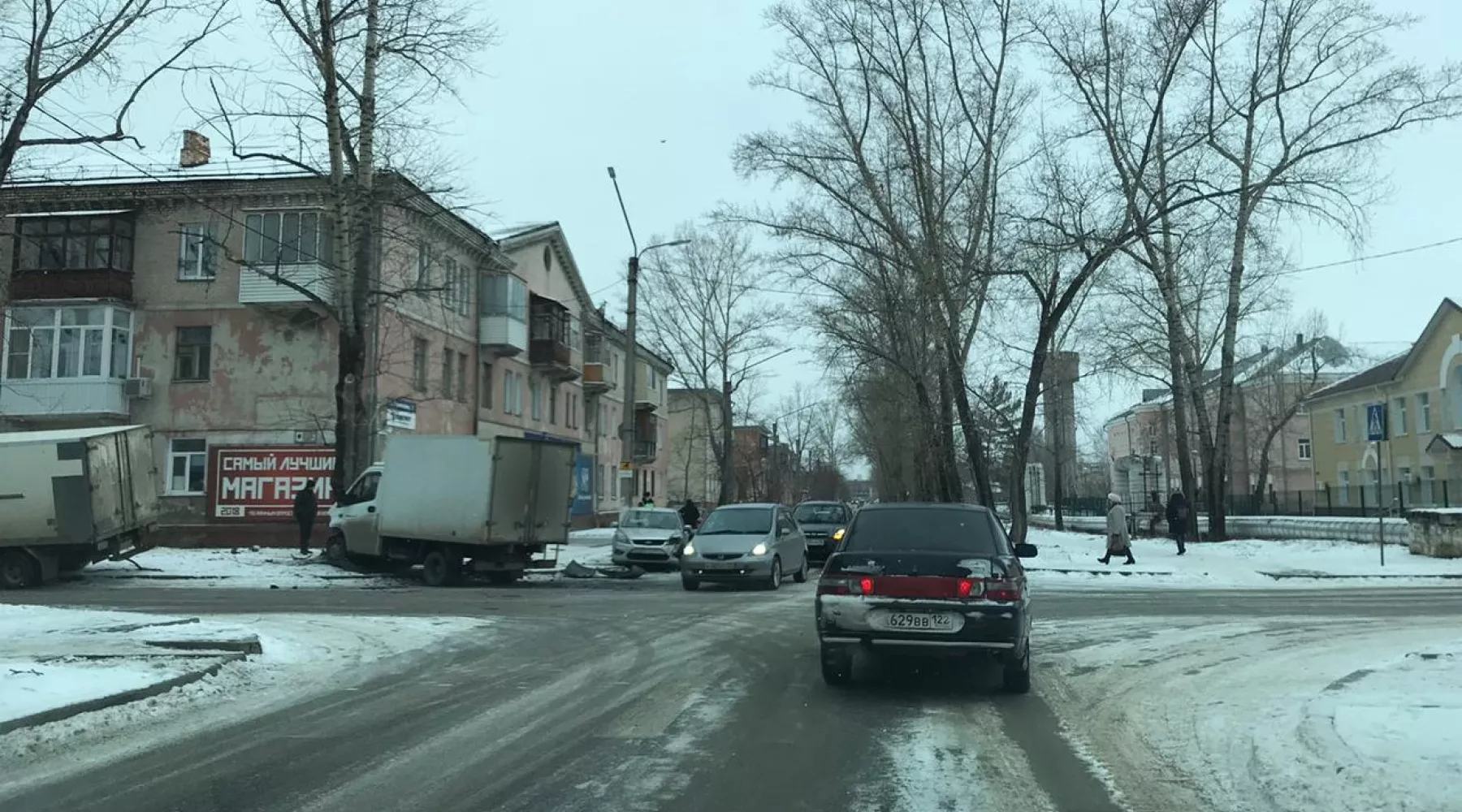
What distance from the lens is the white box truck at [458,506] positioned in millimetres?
21172

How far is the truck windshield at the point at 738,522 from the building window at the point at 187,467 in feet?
A: 61.1

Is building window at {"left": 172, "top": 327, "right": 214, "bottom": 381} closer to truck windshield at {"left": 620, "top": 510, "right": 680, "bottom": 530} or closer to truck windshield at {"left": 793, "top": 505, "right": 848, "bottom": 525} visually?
truck windshield at {"left": 620, "top": 510, "right": 680, "bottom": 530}

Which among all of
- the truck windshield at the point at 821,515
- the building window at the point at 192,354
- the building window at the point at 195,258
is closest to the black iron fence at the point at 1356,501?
the truck windshield at the point at 821,515

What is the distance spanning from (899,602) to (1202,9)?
885 inches

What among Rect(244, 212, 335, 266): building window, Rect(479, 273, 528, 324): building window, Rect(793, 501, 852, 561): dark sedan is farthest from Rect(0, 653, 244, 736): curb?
Rect(479, 273, 528, 324): building window

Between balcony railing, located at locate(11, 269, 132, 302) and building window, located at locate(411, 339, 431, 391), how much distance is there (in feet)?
28.0

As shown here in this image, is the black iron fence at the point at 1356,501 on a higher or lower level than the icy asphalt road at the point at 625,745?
higher

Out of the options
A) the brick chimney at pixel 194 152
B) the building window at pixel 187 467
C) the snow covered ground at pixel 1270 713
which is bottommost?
the snow covered ground at pixel 1270 713

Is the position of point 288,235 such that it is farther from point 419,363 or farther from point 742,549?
point 742,549

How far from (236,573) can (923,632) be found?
19.0 meters

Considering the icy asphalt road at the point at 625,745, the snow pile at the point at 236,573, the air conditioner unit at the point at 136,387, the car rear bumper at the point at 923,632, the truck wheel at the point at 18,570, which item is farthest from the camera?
the air conditioner unit at the point at 136,387

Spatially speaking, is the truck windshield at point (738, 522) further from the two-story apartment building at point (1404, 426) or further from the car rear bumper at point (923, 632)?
the two-story apartment building at point (1404, 426)

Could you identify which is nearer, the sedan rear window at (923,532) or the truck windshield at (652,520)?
the sedan rear window at (923,532)

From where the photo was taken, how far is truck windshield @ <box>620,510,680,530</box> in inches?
1000
